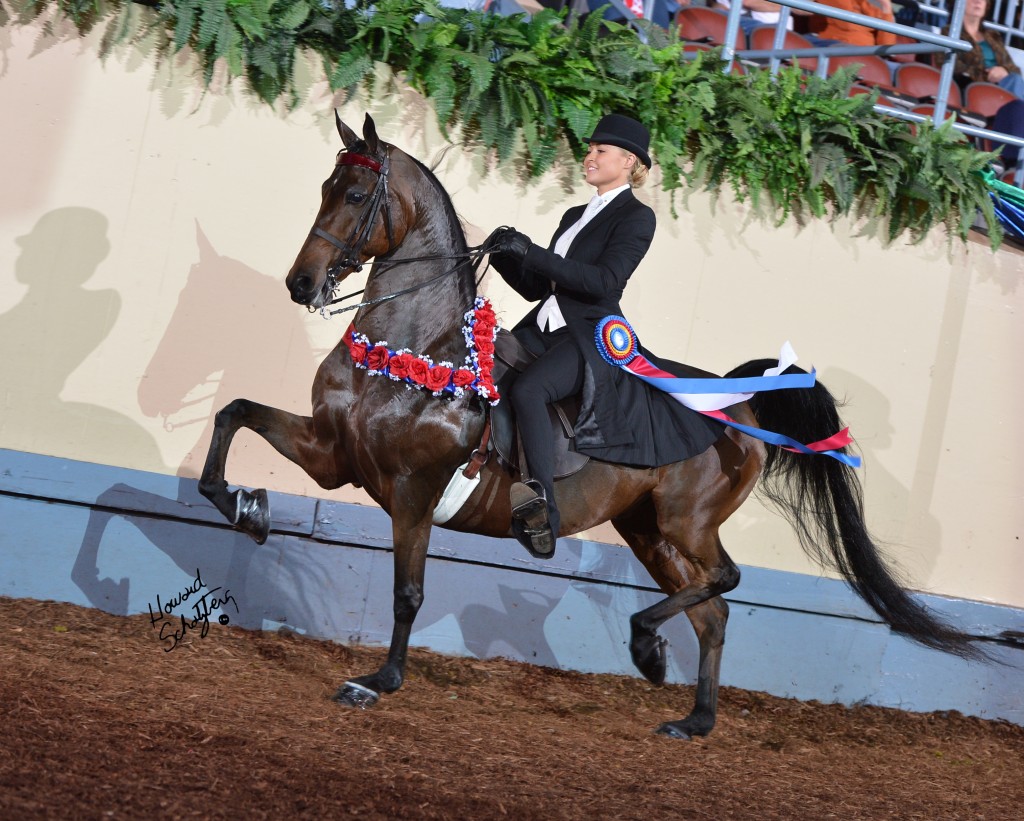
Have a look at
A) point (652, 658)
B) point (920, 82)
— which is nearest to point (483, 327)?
point (652, 658)

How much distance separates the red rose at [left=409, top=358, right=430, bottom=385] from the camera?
4.34 metres

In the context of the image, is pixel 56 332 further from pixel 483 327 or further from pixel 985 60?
pixel 985 60

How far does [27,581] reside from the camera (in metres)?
5.64

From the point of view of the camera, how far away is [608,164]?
4.70 m

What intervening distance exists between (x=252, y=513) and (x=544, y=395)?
1.32 meters

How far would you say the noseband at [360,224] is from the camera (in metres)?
Result: 4.21

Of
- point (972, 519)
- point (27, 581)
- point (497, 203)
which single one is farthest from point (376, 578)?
point (972, 519)

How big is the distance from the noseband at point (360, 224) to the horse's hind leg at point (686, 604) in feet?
6.82

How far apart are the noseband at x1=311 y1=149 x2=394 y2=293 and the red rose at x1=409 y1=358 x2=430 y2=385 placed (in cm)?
44

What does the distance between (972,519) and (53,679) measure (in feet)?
19.4

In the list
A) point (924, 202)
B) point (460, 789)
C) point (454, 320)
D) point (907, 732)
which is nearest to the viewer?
point (460, 789)

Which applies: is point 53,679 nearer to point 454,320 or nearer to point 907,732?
point 454,320

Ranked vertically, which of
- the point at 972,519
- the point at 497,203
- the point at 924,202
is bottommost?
the point at 972,519

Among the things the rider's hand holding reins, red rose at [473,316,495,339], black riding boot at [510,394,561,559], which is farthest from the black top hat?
black riding boot at [510,394,561,559]
